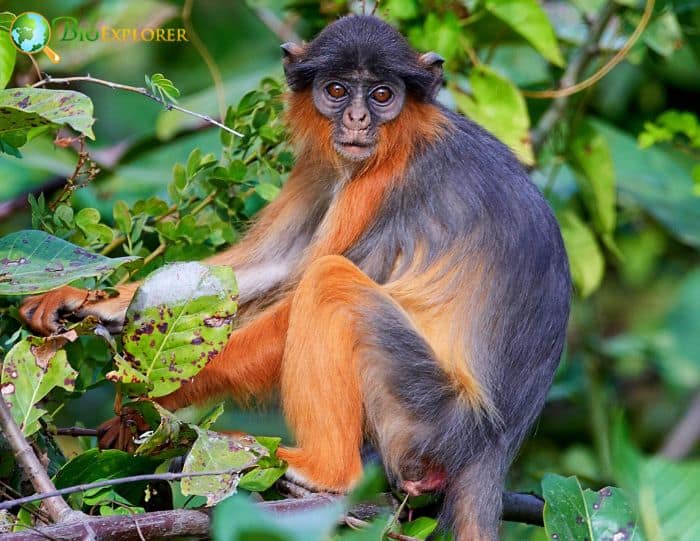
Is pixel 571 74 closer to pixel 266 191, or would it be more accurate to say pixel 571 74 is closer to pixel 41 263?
pixel 266 191

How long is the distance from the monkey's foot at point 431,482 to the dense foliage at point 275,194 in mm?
94

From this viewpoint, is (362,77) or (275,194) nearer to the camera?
(362,77)

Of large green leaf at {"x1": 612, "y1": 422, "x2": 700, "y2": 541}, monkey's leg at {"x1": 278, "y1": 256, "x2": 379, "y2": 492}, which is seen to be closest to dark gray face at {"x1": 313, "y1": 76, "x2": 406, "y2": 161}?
monkey's leg at {"x1": 278, "y1": 256, "x2": 379, "y2": 492}

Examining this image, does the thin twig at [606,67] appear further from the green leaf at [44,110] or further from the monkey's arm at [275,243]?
the green leaf at [44,110]

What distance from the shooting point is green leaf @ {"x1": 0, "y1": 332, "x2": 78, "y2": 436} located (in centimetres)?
438

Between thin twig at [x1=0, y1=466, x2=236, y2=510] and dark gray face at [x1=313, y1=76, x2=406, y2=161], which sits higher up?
dark gray face at [x1=313, y1=76, x2=406, y2=161]

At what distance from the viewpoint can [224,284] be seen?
4.37m

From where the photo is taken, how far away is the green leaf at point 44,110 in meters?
3.82

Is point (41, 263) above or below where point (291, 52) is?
below

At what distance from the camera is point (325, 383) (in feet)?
17.7

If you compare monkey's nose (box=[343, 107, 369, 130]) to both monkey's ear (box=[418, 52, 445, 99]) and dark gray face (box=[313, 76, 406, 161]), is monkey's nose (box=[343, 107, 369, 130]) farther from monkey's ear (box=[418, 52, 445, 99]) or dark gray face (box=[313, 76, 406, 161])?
monkey's ear (box=[418, 52, 445, 99])

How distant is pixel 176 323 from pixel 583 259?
418cm

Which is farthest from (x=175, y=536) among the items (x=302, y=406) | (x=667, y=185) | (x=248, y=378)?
(x=667, y=185)

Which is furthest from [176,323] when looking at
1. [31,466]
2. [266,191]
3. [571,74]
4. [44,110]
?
[571,74]
